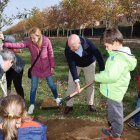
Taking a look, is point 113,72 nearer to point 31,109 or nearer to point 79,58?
point 79,58

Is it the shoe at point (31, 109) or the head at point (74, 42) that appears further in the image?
the shoe at point (31, 109)

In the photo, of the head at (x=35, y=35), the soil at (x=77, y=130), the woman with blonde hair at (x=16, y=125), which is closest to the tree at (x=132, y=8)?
the head at (x=35, y=35)

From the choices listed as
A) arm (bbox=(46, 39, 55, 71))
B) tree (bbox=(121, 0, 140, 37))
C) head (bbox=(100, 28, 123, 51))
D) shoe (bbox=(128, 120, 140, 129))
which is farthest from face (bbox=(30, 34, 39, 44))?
tree (bbox=(121, 0, 140, 37))

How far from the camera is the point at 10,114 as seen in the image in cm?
325

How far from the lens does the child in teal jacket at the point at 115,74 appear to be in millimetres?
4898

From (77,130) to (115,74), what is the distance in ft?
5.81

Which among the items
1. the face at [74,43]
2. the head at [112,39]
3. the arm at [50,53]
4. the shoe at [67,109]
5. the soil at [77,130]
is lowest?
the soil at [77,130]

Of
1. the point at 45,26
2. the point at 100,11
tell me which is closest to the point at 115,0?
the point at 100,11

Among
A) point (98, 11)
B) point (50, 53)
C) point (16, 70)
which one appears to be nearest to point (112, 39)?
point (50, 53)

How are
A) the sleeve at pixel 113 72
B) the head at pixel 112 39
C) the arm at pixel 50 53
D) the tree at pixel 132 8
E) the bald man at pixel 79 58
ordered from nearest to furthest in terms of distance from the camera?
the sleeve at pixel 113 72 → the head at pixel 112 39 → the bald man at pixel 79 58 → the arm at pixel 50 53 → the tree at pixel 132 8

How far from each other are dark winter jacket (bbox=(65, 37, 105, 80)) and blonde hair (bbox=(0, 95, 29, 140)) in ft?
11.5

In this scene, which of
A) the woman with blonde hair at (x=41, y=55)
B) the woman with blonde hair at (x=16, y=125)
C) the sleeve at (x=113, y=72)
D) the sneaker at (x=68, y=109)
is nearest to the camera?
the woman with blonde hair at (x=16, y=125)

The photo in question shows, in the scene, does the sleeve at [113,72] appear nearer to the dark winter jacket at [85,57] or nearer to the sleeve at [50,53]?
the dark winter jacket at [85,57]

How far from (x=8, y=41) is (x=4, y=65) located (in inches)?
75.3
